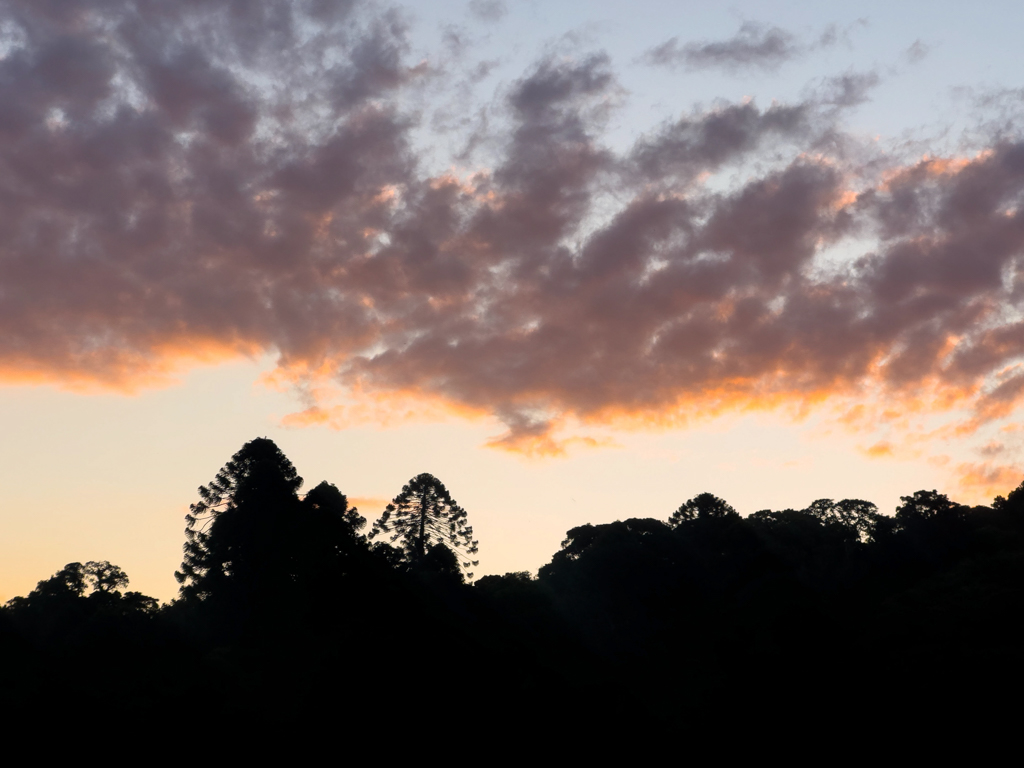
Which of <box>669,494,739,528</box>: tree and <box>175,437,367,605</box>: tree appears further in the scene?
<box>669,494,739,528</box>: tree

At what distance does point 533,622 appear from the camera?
284 feet

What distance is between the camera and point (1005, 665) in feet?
Result: 216

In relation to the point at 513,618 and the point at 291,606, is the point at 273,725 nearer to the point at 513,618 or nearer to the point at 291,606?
the point at 291,606

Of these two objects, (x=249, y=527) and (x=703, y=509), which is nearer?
(x=249, y=527)

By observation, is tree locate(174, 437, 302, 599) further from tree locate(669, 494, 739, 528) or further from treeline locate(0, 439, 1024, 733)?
tree locate(669, 494, 739, 528)

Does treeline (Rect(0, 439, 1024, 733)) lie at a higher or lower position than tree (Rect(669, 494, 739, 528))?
lower

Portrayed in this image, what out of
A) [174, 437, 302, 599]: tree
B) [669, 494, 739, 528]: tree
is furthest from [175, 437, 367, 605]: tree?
[669, 494, 739, 528]: tree

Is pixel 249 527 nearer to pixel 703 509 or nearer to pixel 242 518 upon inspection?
pixel 242 518

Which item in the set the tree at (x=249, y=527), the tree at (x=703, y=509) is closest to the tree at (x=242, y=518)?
the tree at (x=249, y=527)

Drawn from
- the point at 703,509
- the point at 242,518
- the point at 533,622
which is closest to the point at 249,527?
the point at 242,518

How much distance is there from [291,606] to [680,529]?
76326mm

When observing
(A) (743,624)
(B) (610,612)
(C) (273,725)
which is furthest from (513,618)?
(C) (273,725)

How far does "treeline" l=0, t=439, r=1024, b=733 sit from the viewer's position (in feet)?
158

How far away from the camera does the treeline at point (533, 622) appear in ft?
158
